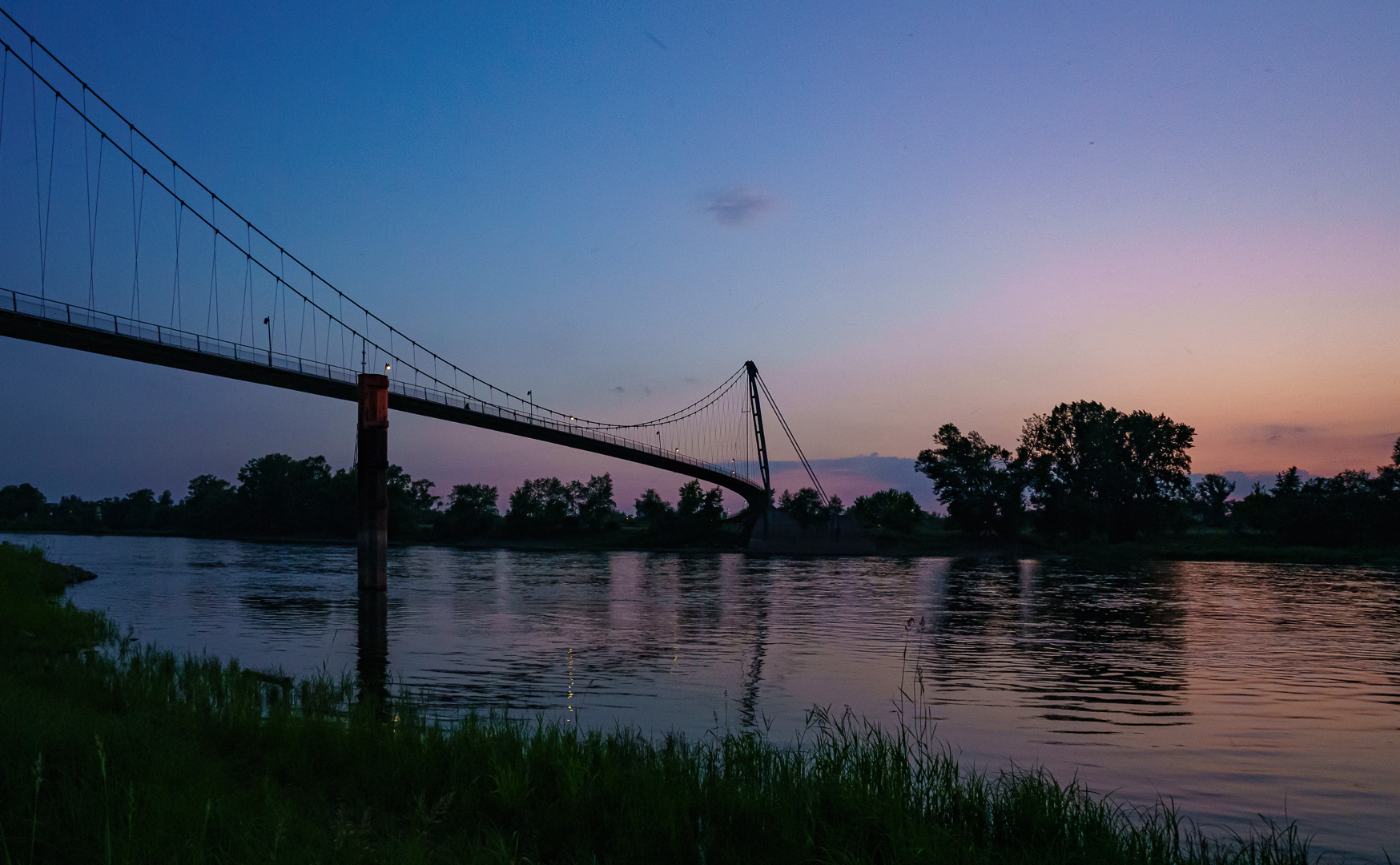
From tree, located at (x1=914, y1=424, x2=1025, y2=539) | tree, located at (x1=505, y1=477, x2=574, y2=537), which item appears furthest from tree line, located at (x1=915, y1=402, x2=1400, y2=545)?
tree, located at (x1=505, y1=477, x2=574, y2=537)

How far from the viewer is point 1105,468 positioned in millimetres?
83500

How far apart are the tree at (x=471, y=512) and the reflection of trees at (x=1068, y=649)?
7743 cm

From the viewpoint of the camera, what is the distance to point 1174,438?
9056 centimetres

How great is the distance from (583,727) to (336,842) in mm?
6353

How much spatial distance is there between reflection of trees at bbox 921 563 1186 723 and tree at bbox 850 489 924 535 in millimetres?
48942

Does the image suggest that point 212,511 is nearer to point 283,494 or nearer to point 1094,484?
point 283,494

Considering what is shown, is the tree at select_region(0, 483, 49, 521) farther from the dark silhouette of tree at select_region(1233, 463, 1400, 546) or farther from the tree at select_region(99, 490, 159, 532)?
the dark silhouette of tree at select_region(1233, 463, 1400, 546)

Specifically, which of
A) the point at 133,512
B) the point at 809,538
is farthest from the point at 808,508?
the point at 133,512

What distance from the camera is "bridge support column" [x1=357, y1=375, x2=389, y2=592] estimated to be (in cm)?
2966

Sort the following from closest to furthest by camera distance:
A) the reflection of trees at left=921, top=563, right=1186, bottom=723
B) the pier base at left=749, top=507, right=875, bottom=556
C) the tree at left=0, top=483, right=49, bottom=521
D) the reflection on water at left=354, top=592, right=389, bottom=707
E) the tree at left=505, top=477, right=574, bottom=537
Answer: the reflection on water at left=354, top=592, right=389, bottom=707 < the reflection of trees at left=921, top=563, right=1186, bottom=723 < the pier base at left=749, top=507, right=875, bottom=556 < the tree at left=505, top=477, right=574, bottom=537 < the tree at left=0, top=483, right=49, bottom=521

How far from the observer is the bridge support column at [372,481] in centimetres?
2966

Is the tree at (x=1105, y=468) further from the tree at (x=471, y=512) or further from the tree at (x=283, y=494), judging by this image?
the tree at (x=283, y=494)

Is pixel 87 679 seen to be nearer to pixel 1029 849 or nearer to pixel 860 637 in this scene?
pixel 1029 849

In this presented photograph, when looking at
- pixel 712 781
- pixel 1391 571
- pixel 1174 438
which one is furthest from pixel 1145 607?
pixel 1174 438
